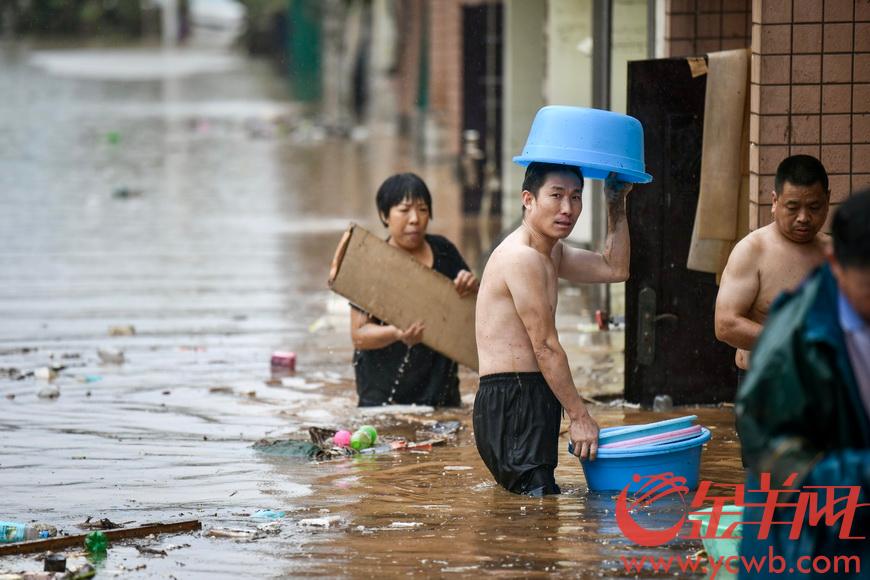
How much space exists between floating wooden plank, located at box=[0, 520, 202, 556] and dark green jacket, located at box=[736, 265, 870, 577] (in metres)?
2.77

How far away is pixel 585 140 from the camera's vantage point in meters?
5.64

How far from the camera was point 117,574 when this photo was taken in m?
5.09

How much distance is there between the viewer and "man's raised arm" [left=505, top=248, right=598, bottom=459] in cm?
565

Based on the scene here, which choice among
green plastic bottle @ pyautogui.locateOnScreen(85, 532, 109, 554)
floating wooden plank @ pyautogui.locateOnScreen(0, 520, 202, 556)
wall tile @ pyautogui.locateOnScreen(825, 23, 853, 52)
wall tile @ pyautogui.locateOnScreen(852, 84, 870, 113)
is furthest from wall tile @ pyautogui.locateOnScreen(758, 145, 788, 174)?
green plastic bottle @ pyautogui.locateOnScreen(85, 532, 109, 554)

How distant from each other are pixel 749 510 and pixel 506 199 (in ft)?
39.6

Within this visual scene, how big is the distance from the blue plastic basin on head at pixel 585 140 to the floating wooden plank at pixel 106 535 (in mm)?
1872

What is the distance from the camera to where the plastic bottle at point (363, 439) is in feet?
23.7

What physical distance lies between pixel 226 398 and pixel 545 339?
352 cm

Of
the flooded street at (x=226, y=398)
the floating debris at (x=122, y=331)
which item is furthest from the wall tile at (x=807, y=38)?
the floating debris at (x=122, y=331)

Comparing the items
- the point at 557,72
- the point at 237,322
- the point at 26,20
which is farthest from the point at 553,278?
the point at 26,20

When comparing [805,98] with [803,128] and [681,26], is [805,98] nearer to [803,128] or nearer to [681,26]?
[803,128]

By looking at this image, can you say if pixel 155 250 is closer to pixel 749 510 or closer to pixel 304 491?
pixel 304 491

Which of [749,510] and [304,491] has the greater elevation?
[749,510]

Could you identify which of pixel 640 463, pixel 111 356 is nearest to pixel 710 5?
pixel 640 463
